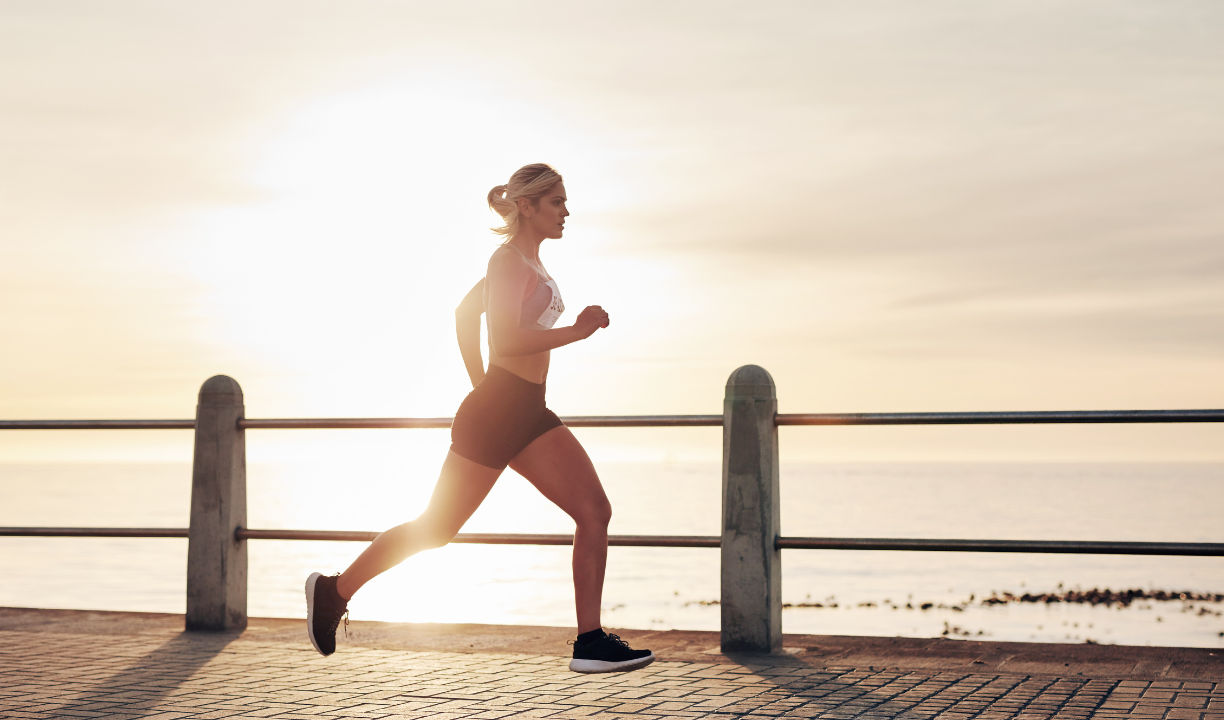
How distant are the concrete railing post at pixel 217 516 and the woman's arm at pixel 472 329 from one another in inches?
118

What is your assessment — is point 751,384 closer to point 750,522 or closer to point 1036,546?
point 750,522

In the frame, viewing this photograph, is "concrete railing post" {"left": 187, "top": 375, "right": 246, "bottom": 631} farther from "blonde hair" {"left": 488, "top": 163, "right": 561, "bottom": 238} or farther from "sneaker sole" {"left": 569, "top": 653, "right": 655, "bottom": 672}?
"sneaker sole" {"left": 569, "top": 653, "right": 655, "bottom": 672}

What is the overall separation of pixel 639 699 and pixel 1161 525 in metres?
73.9

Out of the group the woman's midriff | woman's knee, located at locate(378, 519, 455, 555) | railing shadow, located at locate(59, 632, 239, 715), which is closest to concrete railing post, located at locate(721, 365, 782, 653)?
the woman's midriff

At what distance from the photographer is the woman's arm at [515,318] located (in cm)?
461

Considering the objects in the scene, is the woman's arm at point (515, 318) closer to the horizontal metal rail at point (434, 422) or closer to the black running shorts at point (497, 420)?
the black running shorts at point (497, 420)

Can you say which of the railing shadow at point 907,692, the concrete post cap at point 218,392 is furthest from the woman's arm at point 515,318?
the concrete post cap at point 218,392

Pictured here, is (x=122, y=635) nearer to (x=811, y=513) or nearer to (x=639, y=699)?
(x=639, y=699)

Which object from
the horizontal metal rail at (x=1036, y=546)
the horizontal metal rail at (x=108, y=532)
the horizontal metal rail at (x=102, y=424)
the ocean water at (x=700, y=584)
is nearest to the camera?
the horizontal metal rail at (x=1036, y=546)

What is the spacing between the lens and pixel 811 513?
282ft

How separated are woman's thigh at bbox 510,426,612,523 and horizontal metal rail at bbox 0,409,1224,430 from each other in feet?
5.75

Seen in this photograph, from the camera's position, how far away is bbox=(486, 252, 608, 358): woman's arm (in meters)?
4.61

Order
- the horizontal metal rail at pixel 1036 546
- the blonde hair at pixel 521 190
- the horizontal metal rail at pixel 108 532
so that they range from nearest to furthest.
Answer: the blonde hair at pixel 521 190 < the horizontal metal rail at pixel 1036 546 < the horizontal metal rail at pixel 108 532

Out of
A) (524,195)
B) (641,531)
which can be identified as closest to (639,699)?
(524,195)
